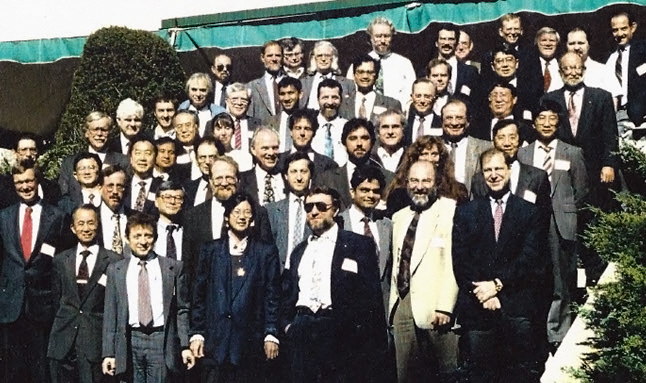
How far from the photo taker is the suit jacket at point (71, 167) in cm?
834

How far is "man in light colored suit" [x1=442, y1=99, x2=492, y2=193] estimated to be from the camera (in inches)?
297

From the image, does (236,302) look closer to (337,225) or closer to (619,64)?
(337,225)

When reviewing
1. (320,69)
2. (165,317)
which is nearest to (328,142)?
(320,69)

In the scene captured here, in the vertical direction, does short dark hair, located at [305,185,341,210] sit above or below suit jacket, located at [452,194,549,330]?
above

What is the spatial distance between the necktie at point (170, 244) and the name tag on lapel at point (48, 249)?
92 centimetres

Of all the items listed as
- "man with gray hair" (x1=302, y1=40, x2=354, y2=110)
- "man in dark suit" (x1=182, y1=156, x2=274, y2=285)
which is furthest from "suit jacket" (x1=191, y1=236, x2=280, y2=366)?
"man with gray hair" (x1=302, y1=40, x2=354, y2=110)

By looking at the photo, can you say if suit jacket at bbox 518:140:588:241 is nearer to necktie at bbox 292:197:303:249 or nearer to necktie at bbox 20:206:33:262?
necktie at bbox 292:197:303:249

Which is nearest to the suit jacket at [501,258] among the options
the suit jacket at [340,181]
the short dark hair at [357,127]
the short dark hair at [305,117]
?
the suit jacket at [340,181]

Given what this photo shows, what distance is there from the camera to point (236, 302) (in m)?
7.14

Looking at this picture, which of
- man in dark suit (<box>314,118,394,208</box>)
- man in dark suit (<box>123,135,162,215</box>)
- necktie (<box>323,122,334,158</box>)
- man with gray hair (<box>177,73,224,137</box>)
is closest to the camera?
man in dark suit (<box>314,118,394,208</box>)

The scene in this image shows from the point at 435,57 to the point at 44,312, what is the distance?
3.69 m

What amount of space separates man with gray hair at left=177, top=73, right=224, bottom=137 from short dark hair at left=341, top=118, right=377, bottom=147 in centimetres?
150

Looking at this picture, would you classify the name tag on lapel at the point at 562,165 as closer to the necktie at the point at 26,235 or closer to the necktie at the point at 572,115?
the necktie at the point at 572,115

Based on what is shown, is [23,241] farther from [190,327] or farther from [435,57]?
[435,57]
